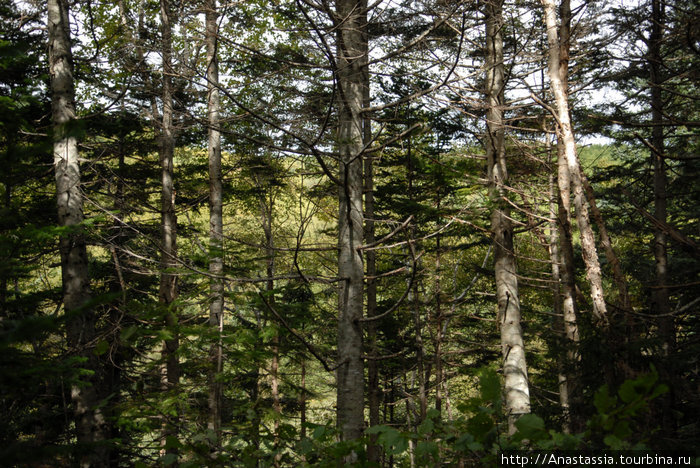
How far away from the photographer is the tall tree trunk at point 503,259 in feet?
24.1

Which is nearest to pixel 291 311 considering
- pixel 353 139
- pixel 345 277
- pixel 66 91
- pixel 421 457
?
pixel 345 277

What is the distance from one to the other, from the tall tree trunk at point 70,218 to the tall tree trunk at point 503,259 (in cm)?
618

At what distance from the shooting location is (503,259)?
7.96m

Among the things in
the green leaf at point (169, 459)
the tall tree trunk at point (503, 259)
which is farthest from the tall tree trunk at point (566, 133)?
the green leaf at point (169, 459)

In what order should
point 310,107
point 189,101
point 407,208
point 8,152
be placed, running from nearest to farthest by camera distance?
point 8,152, point 310,107, point 407,208, point 189,101

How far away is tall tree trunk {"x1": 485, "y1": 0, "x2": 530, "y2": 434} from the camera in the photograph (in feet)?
24.1

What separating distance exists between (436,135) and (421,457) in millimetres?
10376

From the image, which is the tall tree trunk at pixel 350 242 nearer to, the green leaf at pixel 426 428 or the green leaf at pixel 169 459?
the green leaf at pixel 426 428

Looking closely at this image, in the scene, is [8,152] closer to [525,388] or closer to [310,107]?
[310,107]

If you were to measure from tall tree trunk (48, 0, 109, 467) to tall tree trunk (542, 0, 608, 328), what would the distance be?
21.8 ft

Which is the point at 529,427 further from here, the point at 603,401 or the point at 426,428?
the point at 426,428

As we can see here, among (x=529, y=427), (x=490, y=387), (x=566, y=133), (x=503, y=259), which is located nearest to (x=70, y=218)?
(x=490, y=387)

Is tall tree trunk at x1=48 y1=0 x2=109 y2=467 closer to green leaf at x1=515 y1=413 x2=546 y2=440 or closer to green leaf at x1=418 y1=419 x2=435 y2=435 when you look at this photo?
green leaf at x1=418 y1=419 x2=435 y2=435

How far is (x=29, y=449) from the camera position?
176cm
